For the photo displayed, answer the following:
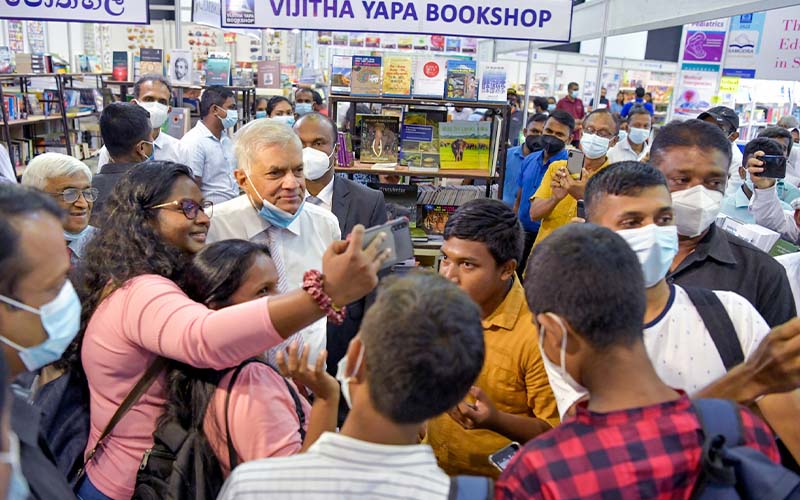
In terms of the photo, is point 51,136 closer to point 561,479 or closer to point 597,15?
point 597,15

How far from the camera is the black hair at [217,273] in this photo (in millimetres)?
1604

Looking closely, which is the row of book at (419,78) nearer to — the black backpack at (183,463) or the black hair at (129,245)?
the black hair at (129,245)

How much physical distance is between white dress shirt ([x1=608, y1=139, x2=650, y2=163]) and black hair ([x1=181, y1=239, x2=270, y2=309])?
15.4ft

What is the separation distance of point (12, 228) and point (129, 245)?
53 centimetres

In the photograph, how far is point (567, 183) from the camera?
3223mm

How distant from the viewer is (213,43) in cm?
1478

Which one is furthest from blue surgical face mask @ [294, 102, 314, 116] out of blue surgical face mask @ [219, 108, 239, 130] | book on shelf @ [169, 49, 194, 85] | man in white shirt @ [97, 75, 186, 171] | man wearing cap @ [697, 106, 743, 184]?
man wearing cap @ [697, 106, 743, 184]

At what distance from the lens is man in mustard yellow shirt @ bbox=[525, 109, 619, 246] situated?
10.8 feet

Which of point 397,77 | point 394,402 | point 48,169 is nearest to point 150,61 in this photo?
point 397,77

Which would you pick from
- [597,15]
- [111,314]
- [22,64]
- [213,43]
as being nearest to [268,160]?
[111,314]

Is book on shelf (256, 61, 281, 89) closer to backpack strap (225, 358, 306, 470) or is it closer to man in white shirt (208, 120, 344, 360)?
man in white shirt (208, 120, 344, 360)

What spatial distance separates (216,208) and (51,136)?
29.2 ft

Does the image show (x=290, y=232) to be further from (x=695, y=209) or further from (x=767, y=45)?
(x=767, y=45)

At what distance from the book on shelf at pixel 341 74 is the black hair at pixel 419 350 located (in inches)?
149
